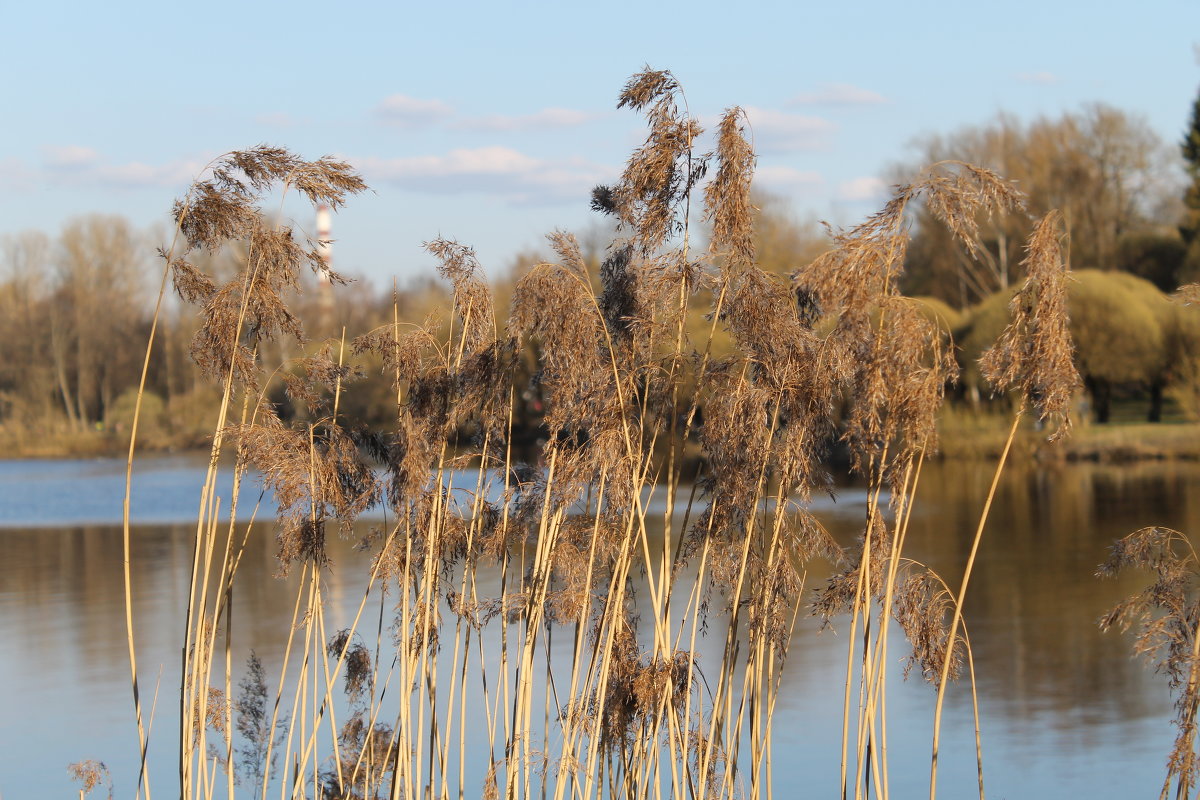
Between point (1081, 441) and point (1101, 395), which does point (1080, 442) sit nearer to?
point (1081, 441)

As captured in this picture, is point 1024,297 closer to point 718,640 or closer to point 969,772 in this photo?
point 969,772

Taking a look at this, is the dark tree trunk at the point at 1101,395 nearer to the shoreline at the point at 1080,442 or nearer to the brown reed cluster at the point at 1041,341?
→ the shoreline at the point at 1080,442

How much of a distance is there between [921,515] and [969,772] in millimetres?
13314

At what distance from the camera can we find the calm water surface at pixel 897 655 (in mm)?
8133

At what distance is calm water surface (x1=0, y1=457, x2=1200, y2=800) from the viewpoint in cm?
813

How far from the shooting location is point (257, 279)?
13.7 ft

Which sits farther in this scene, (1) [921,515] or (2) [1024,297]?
(1) [921,515]

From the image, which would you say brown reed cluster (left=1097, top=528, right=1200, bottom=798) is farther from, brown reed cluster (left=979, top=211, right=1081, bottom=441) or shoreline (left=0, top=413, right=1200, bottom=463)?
shoreline (left=0, top=413, right=1200, bottom=463)

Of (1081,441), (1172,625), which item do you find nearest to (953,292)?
(1081,441)

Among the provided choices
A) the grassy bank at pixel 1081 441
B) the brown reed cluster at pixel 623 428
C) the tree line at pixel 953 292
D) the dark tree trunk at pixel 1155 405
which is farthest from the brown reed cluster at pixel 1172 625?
the dark tree trunk at pixel 1155 405

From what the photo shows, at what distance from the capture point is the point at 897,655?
10836 millimetres

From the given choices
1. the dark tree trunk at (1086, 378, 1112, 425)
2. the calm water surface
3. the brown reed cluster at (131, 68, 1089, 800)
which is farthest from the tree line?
the brown reed cluster at (131, 68, 1089, 800)

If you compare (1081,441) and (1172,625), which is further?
A: (1081,441)

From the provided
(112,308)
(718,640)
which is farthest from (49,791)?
(112,308)
